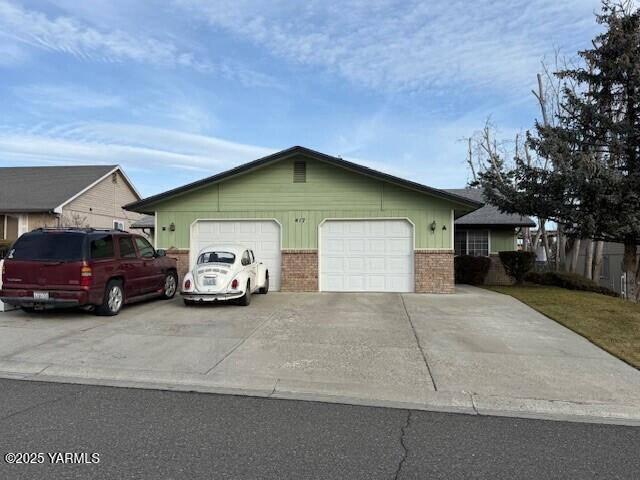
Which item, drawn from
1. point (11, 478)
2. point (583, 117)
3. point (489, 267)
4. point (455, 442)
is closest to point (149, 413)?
point (11, 478)

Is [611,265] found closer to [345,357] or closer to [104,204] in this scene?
[345,357]

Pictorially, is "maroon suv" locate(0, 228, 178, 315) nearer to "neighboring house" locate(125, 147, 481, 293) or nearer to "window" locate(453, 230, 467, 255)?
"neighboring house" locate(125, 147, 481, 293)

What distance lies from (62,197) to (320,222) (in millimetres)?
16815

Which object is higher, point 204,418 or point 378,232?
point 378,232

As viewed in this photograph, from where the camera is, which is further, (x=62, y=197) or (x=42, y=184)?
(x=42, y=184)

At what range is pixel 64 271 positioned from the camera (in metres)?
9.76

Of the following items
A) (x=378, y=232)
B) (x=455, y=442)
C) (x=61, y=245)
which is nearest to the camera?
(x=455, y=442)

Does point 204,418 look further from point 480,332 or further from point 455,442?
point 480,332

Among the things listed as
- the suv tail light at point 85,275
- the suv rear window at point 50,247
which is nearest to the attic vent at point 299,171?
the suv rear window at point 50,247

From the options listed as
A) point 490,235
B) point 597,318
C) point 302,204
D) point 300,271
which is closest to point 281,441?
point 597,318

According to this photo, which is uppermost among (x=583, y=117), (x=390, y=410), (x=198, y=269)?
(x=583, y=117)

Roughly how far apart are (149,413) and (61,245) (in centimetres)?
634

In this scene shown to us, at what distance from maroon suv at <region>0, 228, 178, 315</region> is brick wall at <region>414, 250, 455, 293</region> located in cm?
859

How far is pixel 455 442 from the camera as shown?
173 inches
